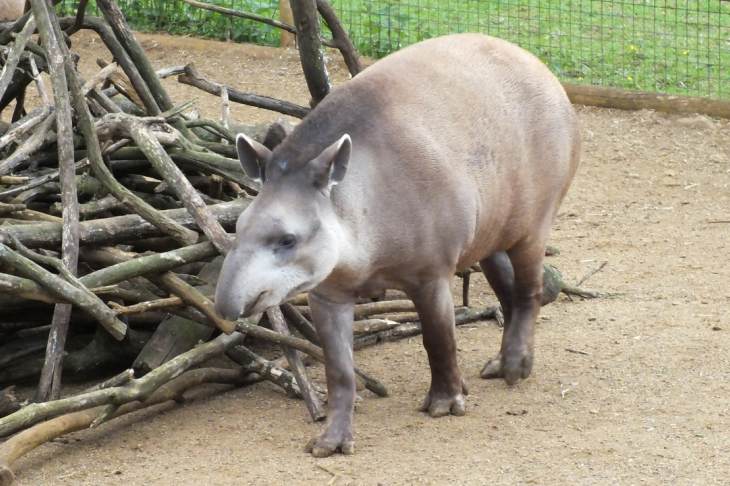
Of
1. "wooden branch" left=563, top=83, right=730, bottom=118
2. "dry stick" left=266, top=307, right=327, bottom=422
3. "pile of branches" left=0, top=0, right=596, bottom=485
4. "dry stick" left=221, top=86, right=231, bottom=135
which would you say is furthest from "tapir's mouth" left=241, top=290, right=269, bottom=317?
"wooden branch" left=563, top=83, right=730, bottom=118

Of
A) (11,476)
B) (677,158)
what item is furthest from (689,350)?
(677,158)

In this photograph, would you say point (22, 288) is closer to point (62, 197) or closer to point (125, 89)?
point (62, 197)

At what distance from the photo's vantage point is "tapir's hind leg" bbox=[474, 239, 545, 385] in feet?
17.6

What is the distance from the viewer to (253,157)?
4414 mm

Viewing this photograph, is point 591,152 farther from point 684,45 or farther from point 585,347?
point 585,347

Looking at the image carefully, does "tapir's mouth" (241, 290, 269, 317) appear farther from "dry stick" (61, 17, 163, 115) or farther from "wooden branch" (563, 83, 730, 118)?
"wooden branch" (563, 83, 730, 118)

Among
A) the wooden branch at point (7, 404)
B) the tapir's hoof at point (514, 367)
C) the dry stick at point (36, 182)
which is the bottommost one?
the tapir's hoof at point (514, 367)

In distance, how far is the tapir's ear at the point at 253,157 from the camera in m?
4.38

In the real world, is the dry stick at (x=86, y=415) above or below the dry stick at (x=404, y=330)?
above

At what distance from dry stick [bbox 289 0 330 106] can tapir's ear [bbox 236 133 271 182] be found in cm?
135

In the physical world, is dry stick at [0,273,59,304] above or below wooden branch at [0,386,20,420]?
above

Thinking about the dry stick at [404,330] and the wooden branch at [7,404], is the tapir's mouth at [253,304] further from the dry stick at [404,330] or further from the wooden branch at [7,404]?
the dry stick at [404,330]

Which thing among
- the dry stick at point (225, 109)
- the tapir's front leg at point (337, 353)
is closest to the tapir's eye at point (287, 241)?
the tapir's front leg at point (337, 353)

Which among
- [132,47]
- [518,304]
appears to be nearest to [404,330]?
[518,304]
